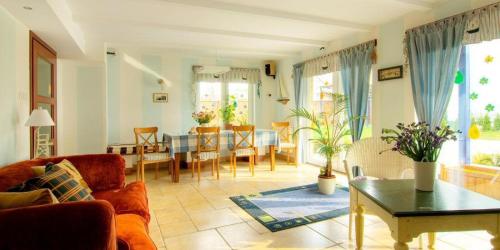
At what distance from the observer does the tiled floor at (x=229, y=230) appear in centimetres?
236

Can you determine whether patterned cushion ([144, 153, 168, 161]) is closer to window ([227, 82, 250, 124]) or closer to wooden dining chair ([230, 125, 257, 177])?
wooden dining chair ([230, 125, 257, 177])

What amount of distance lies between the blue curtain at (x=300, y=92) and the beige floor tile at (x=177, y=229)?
12.2 ft

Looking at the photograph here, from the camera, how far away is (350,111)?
462cm

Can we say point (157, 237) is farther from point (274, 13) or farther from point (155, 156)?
point (274, 13)

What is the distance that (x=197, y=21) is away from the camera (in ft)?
13.0

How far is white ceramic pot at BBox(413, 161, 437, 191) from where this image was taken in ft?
5.29

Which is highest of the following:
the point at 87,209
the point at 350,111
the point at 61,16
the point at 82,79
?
the point at 61,16

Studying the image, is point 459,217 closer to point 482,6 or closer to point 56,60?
point 482,6

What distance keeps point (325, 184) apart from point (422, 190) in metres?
2.15

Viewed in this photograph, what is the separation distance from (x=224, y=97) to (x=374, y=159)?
14.3 feet

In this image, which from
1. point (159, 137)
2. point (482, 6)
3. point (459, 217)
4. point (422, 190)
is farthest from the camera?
point (159, 137)

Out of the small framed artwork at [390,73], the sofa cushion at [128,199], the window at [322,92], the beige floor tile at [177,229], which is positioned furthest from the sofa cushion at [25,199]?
the window at [322,92]

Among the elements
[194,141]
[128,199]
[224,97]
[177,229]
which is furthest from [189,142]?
[128,199]

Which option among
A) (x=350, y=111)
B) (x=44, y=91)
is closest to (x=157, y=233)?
(x=44, y=91)
